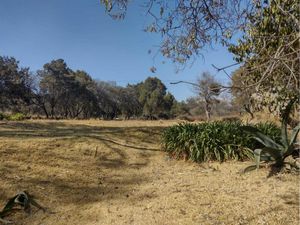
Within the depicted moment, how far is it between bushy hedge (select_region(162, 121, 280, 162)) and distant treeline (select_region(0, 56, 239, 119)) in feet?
76.0

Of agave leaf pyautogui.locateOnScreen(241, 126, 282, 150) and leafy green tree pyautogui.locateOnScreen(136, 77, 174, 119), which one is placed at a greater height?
leafy green tree pyautogui.locateOnScreen(136, 77, 174, 119)

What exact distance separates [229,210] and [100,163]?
3819 mm

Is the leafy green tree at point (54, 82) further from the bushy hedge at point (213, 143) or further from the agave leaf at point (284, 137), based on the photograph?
the agave leaf at point (284, 137)

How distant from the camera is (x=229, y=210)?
471 centimetres

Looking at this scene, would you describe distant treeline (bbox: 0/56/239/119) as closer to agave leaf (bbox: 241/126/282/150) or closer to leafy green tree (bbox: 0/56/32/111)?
leafy green tree (bbox: 0/56/32/111)

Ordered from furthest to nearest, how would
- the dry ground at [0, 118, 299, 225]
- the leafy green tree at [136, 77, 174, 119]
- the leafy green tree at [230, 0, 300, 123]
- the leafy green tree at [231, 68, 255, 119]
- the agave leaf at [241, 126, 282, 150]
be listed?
the leafy green tree at [136, 77, 174, 119], the agave leaf at [241, 126, 282, 150], the dry ground at [0, 118, 299, 225], the leafy green tree at [230, 0, 300, 123], the leafy green tree at [231, 68, 255, 119]

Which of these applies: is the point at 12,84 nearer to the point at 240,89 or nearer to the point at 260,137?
the point at 260,137

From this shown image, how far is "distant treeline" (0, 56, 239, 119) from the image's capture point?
30.8 m

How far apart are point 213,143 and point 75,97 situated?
34.3 metres

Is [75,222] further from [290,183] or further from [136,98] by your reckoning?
[136,98]

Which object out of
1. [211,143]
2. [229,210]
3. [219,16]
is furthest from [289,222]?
[211,143]

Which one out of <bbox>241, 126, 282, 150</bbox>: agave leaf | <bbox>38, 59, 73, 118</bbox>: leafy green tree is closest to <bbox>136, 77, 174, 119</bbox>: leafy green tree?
<bbox>38, 59, 73, 118</bbox>: leafy green tree

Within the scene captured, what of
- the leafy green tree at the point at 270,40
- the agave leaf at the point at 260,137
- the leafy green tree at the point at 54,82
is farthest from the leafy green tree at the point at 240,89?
the leafy green tree at the point at 54,82

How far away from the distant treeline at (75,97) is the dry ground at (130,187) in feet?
75.9
